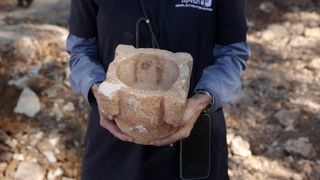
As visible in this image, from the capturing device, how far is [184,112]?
1.52m

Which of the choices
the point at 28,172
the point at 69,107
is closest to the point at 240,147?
the point at 69,107

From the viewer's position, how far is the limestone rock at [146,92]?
58.5 inches

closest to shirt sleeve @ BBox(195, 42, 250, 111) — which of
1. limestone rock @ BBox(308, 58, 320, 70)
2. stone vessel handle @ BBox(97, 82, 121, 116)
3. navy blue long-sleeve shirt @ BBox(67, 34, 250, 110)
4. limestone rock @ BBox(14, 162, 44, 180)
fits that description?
navy blue long-sleeve shirt @ BBox(67, 34, 250, 110)

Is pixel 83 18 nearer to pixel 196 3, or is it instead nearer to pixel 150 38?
pixel 150 38

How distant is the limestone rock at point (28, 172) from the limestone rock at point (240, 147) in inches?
51.1

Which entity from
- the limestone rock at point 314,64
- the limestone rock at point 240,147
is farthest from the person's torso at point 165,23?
the limestone rock at point 314,64

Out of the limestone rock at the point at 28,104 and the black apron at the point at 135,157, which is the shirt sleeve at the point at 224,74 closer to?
the black apron at the point at 135,157

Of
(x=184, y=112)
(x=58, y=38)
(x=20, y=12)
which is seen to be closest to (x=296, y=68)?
(x=58, y=38)

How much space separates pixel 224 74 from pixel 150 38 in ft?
0.88

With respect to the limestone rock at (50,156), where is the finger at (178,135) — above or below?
above

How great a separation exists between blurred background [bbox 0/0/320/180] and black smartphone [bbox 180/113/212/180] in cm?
161

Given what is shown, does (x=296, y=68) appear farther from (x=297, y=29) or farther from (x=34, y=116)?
(x=34, y=116)

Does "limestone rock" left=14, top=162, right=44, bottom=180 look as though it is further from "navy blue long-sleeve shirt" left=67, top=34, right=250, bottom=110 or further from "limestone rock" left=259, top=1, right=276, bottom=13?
"limestone rock" left=259, top=1, right=276, bottom=13

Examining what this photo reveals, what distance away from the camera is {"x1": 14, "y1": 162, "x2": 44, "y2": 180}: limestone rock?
10.9ft
